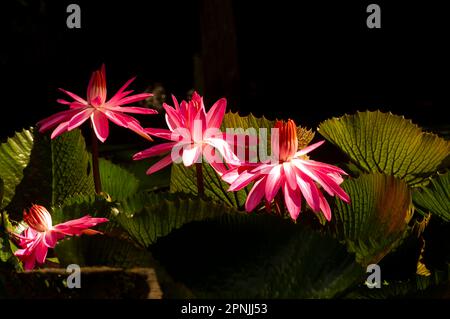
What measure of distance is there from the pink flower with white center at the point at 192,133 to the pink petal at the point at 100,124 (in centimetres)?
8

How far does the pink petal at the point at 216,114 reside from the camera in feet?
1.90

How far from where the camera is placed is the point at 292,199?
1.72ft

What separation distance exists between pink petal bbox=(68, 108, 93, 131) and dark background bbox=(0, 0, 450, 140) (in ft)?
11.0

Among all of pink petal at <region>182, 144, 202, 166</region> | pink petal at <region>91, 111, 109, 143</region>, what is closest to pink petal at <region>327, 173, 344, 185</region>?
pink petal at <region>182, 144, 202, 166</region>

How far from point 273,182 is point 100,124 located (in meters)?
0.20

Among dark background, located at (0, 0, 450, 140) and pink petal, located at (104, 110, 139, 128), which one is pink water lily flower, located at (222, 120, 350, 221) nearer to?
pink petal, located at (104, 110, 139, 128)

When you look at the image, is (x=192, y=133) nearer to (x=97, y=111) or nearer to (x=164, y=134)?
(x=164, y=134)

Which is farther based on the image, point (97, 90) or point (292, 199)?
point (97, 90)

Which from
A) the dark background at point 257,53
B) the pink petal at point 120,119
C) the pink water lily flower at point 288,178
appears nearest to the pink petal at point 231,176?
the pink water lily flower at point 288,178

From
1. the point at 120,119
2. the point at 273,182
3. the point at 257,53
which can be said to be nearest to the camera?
the point at 273,182

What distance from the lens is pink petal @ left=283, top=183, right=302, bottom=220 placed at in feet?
1.69

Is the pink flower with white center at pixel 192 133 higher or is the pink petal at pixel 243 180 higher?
the pink flower with white center at pixel 192 133

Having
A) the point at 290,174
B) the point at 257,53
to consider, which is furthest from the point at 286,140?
the point at 257,53

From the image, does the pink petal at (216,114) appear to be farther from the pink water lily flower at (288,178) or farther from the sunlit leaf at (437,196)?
the sunlit leaf at (437,196)
